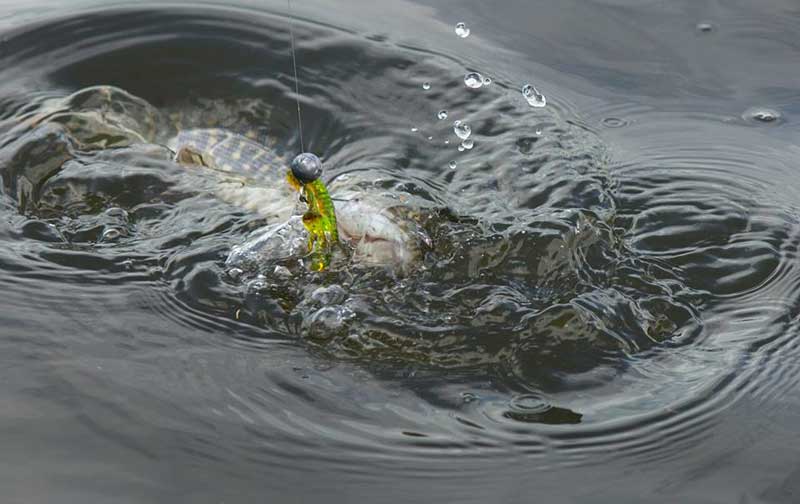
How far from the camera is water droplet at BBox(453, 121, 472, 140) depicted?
14.4 ft

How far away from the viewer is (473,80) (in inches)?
182

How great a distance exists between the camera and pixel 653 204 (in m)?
3.86

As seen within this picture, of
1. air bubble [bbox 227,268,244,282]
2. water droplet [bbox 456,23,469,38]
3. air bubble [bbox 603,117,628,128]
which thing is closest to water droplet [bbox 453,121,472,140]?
air bubble [bbox 603,117,628,128]

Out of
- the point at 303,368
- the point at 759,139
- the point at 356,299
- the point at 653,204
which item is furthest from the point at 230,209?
the point at 759,139

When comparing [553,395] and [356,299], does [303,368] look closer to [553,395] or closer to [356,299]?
[356,299]

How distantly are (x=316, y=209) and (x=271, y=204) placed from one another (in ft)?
2.18

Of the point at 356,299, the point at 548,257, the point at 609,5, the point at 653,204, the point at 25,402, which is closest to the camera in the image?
the point at 25,402

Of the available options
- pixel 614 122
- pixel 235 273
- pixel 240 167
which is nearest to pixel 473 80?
pixel 614 122

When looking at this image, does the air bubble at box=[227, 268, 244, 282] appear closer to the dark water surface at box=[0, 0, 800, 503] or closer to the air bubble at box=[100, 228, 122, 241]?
the dark water surface at box=[0, 0, 800, 503]

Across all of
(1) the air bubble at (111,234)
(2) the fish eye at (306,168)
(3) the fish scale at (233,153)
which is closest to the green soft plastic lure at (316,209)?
(2) the fish eye at (306,168)

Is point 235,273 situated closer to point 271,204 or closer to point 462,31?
point 271,204

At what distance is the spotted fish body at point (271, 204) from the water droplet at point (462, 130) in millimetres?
736

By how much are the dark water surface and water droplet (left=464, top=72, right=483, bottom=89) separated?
0.06 metres

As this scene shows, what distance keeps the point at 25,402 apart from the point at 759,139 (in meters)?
3.11
